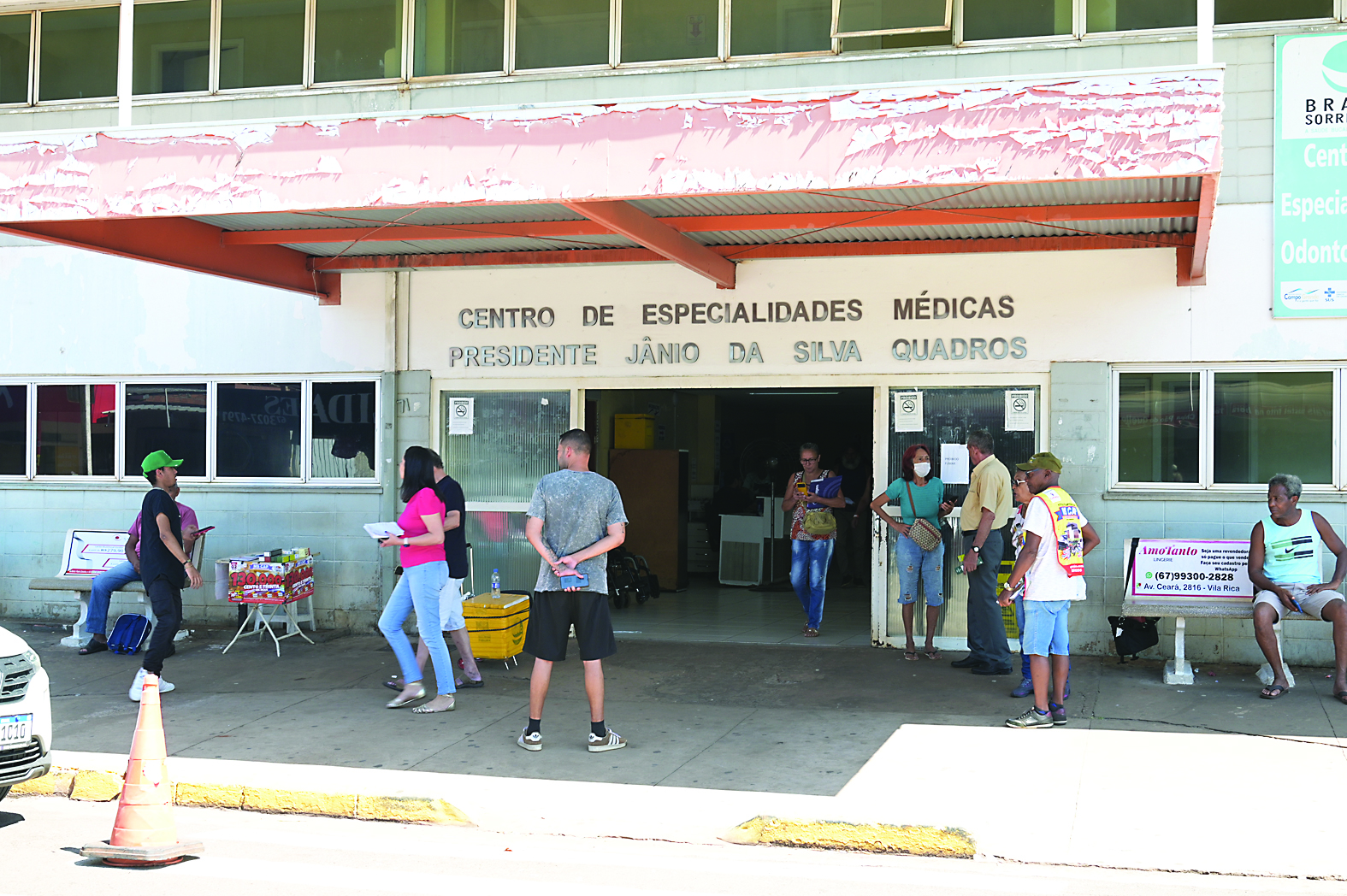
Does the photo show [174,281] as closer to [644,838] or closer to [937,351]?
[937,351]

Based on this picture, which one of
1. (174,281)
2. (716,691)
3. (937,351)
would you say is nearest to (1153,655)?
(937,351)

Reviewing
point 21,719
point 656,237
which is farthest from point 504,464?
point 21,719

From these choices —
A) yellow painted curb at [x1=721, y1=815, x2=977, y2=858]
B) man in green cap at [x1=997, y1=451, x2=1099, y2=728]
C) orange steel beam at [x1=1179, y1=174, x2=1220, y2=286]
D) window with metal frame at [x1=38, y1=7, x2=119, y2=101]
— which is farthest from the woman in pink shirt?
window with metal frame at [x1=38, y1=7, x2=119, y2=101]

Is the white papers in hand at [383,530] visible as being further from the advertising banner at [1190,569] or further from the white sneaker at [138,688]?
the advertising banner at [1190,569]

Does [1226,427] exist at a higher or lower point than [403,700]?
higher

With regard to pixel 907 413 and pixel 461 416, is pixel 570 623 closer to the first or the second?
pixel 907 413

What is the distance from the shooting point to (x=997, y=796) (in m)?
6.35

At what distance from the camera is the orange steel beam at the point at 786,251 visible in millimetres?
9859

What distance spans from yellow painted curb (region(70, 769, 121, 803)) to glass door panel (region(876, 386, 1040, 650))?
20.2 ft

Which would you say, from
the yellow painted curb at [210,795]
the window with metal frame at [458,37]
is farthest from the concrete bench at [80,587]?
the window with metal frame at [458,37]

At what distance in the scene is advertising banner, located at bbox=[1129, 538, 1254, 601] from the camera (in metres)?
9.37

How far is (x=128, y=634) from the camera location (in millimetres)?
10836

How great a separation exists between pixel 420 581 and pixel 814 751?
293cm

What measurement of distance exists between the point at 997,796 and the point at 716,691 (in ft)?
9.83
